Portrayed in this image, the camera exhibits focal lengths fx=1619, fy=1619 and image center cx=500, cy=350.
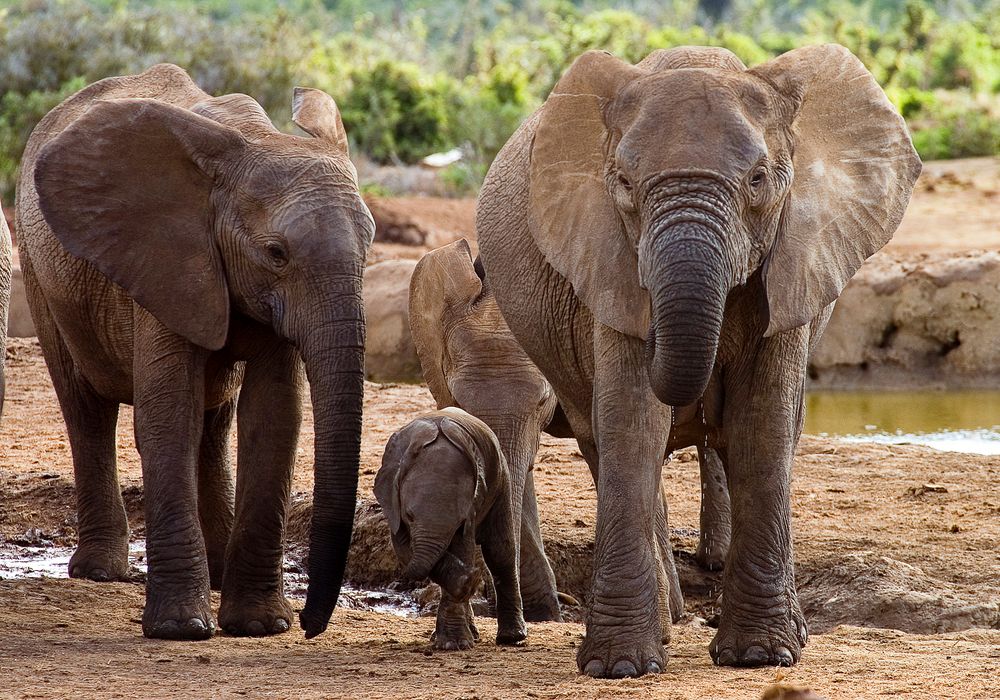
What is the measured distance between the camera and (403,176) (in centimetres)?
2269

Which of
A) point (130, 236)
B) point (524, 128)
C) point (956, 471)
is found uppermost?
point (524, 128)

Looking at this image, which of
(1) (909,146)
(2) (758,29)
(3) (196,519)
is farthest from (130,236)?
(2) (758,29)

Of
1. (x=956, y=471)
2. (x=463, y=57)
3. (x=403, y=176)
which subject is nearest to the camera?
(x=956, y=471)

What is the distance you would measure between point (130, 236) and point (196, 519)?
3.58 ft

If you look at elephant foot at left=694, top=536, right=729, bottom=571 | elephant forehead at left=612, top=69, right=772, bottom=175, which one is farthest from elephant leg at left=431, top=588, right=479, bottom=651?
elephant foot at left=694, top=536, right=729, bottom=571

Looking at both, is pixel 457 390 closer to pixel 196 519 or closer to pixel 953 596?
pixel 196 519

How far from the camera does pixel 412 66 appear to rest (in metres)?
26.6

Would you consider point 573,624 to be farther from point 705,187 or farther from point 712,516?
point 705,187

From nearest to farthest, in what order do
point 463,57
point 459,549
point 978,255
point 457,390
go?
point 459,549
point 457,390
point 978,255
point 463,57

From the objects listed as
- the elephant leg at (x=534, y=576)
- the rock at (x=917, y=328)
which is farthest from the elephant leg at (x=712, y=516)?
the rock at (x=917, y=328)

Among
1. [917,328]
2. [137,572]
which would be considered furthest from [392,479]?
[917,328]

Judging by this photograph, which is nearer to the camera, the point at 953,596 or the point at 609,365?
the point at 609,365

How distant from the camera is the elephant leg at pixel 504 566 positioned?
19.4 ft

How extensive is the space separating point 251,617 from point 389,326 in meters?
7.16
